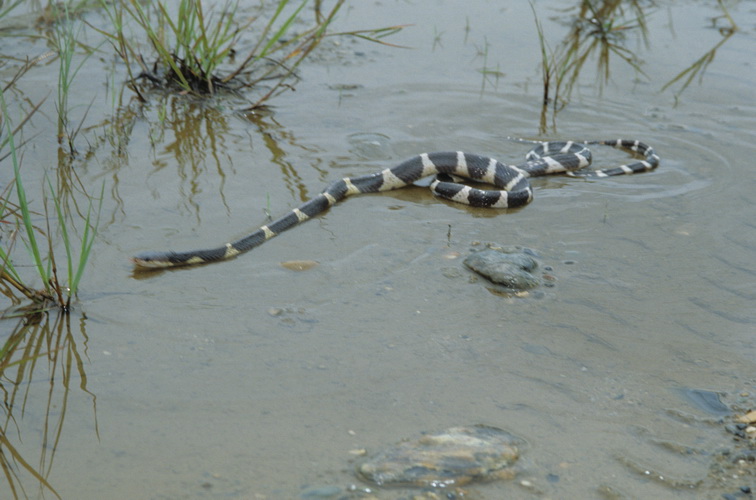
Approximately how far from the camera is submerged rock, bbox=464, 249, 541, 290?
574 cm

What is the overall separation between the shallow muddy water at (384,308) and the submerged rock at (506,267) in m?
0.13

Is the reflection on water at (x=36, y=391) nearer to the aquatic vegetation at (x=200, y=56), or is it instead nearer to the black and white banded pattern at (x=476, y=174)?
the black and white banded pattern at (x=476, y=174)

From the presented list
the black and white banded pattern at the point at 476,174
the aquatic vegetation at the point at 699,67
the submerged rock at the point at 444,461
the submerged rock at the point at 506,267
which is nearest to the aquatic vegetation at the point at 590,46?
the aquatic vegetation at the point at 699,67

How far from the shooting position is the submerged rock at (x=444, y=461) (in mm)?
3732

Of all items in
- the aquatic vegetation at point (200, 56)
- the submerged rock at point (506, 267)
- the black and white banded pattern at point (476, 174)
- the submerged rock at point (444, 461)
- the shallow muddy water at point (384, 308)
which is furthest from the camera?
the aquatic vegetation at point (200, 56)

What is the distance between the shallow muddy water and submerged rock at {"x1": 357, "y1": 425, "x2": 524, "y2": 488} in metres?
0.08

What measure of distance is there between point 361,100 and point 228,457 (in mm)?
6257

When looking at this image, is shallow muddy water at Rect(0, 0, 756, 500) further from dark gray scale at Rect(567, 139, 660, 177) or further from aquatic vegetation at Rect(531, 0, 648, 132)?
aquatic vegetation at Rect(531, 0, 648, 132)

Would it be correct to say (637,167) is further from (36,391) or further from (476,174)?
(36,391)

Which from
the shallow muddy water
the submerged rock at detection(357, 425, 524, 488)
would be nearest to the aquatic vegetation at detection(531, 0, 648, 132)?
the shallow muddy water

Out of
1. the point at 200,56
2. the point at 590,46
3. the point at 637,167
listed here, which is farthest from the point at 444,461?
the point at 590,46

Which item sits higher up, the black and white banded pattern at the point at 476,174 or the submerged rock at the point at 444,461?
the black and white banded pattern at the point at 476,174

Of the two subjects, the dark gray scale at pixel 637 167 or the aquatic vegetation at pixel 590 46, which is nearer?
the dark gray scale at pixel 637 167

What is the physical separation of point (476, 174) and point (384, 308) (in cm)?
299
